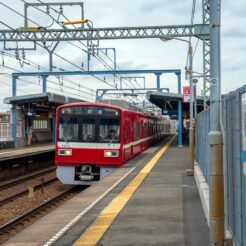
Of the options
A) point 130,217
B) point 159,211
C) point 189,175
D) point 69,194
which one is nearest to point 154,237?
point 130,217

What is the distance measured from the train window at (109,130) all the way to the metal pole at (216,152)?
11307mm

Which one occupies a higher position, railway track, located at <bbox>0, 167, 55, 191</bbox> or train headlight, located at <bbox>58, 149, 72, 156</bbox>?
train headlight, located at <bbox>58, 149, 72, 156</bbox>

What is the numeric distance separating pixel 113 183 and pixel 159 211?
3816mm

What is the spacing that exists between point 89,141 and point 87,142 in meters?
0.08

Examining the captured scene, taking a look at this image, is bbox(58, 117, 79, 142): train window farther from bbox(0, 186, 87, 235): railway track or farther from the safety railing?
the safety railing

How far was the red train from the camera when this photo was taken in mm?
15852

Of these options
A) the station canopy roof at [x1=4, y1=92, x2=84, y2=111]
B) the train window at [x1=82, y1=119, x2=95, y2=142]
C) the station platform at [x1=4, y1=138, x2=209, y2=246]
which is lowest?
the station platform at [x1=4, y1=138, x2=209, y2=246]

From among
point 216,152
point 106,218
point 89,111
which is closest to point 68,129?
point 89,111

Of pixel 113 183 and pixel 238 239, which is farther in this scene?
pixel 113 183

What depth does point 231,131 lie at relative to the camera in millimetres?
5508

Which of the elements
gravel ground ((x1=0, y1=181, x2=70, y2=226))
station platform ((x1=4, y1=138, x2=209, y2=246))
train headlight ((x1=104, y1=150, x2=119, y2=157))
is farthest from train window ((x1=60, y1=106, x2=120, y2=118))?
station platform ((x1=4, y1=138, x2=209, y2=246))

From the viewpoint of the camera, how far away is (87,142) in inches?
632

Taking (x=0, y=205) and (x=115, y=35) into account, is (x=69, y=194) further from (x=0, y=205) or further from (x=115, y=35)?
(x=115, y=35)

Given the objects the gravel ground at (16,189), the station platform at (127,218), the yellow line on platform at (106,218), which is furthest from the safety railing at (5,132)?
the yellow line on platform at (106,218)
